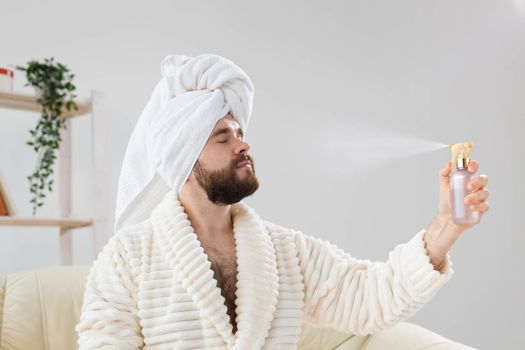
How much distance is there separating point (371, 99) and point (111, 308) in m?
2.10

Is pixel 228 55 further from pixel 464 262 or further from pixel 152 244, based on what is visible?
pixel 152 244

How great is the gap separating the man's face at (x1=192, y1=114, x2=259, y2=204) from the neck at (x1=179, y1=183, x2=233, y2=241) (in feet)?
0.14

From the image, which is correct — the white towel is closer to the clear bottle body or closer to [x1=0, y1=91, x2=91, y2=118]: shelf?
the clear bottle body

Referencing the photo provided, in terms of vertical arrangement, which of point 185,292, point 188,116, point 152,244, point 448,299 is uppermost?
point 188,116

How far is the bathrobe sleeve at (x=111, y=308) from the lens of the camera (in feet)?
5.53

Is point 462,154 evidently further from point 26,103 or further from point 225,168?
point 26,103

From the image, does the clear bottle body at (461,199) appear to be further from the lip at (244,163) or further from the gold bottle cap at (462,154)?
the lip at (244,163)

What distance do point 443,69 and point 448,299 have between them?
1.11m

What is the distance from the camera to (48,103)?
2859 mm

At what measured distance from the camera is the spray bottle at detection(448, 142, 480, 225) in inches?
57.8

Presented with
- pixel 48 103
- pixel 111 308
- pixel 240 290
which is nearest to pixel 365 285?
pixel 240 290

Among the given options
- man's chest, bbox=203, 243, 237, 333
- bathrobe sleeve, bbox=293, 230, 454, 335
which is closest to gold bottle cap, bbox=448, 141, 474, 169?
bathrobe sleeve, bbox=293, 230, 454, 335

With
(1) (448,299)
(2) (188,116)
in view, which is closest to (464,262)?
(1) (448,299)

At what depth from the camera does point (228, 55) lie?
3410 mm
